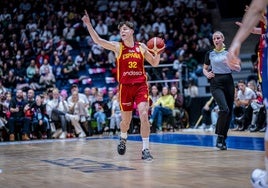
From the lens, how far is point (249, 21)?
3.72 meters

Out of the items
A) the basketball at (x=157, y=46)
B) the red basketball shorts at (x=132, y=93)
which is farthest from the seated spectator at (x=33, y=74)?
the basketball at (x=157, y=46)

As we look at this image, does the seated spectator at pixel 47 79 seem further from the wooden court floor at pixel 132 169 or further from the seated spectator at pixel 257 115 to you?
the wooden court floor at pixel 132 169

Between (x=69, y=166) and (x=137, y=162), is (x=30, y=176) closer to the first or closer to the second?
(x=69, y=166)

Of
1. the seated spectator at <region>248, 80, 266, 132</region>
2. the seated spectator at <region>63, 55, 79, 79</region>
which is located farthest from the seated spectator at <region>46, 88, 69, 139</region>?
the seated spectator at <region>248, 80, 266, 132</region>

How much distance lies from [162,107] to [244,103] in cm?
242

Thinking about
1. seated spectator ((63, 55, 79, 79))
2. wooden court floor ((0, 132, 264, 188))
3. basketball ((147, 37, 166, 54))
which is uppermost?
seated spectator ((63, 55, 79, 79))

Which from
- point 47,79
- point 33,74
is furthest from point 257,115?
point 33,74

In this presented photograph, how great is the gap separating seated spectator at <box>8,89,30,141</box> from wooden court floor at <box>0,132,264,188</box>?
5.35 metres

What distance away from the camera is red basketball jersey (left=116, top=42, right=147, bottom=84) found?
304 inches

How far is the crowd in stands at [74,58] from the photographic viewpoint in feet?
48.6

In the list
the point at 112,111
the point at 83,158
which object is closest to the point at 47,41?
the point at 112,111

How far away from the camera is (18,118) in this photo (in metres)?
14.3

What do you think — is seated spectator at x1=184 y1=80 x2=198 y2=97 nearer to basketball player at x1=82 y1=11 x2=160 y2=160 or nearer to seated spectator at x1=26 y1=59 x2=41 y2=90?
seated spectator at x1=26 y1=59 x2=41 y2=90

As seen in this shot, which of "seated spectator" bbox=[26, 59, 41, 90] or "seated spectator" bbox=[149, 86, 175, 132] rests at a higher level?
"seated spectator" bbox=[26, 59, 41, 90]
